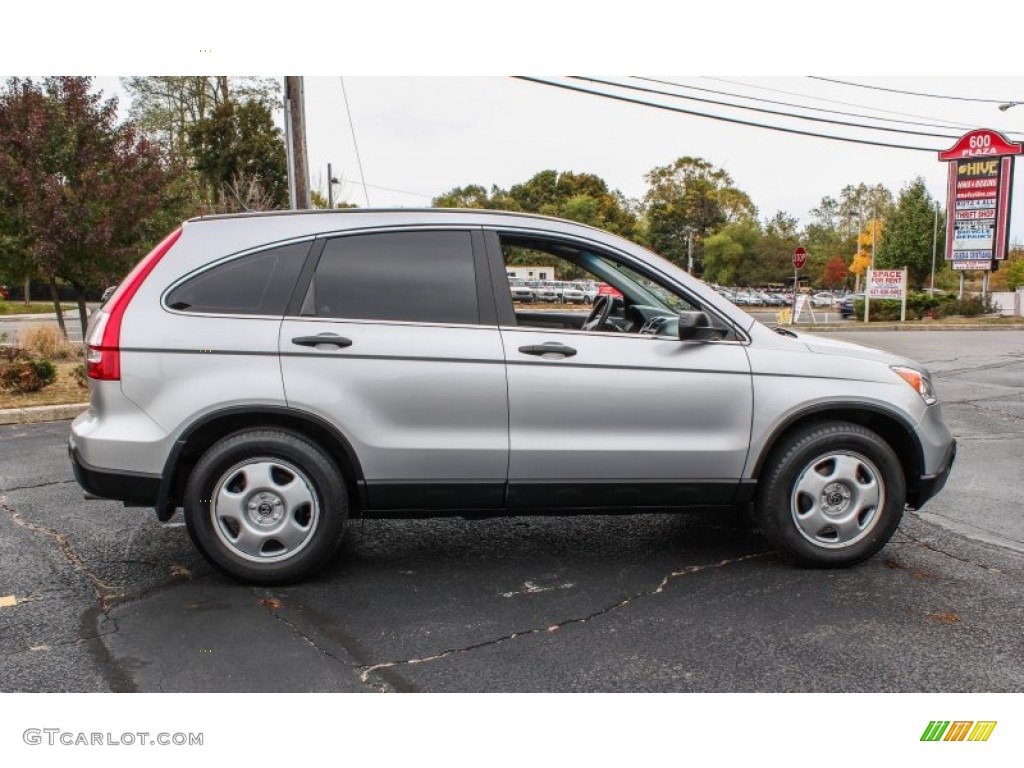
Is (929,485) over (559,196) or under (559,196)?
under

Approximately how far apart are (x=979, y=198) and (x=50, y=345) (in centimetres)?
3509

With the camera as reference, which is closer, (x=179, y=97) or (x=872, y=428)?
(x=872, y=428)

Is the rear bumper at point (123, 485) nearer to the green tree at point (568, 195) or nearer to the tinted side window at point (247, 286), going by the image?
the tinted side window at point (247, 286)

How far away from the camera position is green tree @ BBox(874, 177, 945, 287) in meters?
59.1

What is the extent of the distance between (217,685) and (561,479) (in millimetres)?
1787

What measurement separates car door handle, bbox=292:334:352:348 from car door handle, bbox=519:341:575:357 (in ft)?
2.79

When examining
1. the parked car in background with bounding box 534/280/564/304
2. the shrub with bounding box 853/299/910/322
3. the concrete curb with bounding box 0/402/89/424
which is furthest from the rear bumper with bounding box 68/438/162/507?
the shrub with bounding box 853/299/910/322

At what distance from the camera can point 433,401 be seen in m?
3.97

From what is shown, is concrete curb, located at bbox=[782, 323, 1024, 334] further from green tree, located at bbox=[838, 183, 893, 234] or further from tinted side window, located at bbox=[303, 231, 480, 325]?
green tree, located at bbox=[838, 183, 893, 234]

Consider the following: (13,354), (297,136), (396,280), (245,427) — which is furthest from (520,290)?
(13,354)

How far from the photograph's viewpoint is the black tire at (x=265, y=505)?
3.91 metres

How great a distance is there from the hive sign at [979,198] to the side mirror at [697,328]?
113 feet

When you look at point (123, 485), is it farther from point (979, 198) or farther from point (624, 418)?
point (979, 198)
